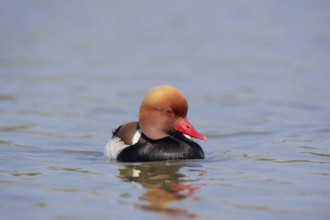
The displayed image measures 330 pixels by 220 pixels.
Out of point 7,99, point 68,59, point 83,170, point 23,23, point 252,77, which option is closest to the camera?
point 83,170

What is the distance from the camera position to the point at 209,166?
28.2 feet

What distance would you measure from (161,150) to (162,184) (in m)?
0.92

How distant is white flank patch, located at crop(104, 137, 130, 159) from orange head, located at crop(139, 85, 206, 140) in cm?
39

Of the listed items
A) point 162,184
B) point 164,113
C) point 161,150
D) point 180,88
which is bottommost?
point 162,184

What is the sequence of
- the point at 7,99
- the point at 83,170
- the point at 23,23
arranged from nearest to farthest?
the point at 83,170 → the point at 7,99 → the point at 23,23

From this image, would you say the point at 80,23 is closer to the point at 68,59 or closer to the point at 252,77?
the point at 68,59

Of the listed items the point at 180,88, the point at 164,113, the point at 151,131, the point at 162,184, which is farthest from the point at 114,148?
the point at 180,88

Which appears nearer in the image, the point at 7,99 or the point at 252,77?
the point at 7,99

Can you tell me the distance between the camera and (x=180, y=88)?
580 inches

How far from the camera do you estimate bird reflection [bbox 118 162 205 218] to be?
6.71 metres

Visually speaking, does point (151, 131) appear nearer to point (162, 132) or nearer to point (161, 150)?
point (162, 132)

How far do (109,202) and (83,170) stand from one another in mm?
1536

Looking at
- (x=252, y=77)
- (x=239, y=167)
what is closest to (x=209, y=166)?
(x=239, y=167)

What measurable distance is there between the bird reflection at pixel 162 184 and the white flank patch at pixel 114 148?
1.06 ft
